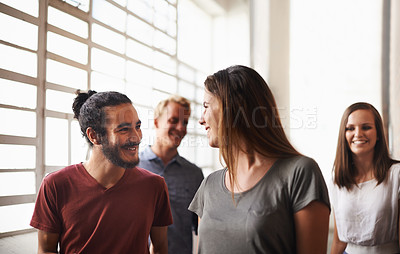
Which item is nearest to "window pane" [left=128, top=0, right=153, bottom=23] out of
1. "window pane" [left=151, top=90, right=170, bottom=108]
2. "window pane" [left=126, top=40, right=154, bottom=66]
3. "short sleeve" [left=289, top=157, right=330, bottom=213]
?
"window pane" [left=126, top=40, right=154, bottom=66]

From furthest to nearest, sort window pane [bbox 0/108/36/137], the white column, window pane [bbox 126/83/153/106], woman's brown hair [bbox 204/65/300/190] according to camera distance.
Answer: the white column
window pane [bbox 126/83/153/106]
window pane [bbox 0/108/36/137]
woman's brown hair [bbox 204/65/300/190]

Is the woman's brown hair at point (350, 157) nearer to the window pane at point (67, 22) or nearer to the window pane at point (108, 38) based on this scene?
the window pane at point (108, 38)

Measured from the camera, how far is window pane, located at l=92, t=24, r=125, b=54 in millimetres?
1360

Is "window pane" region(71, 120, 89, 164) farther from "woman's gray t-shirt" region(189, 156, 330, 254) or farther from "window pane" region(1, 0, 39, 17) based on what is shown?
"woman's gray t-shirt" region(189, 156, 330, 254)

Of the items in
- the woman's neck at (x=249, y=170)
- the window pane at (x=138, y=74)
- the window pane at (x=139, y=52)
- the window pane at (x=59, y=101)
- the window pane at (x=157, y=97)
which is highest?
the window pane at (x=139, y=52)

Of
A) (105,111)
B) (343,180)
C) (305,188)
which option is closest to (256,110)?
(305,188)

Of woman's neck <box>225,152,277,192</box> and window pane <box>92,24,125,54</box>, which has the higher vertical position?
window pane <box>92,24,125,54</box>

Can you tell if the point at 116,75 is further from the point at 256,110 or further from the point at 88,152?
the point at 256,110

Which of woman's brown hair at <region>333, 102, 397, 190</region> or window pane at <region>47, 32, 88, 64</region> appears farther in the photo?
woman's brown hair at <region>333, 102, 397, 190</region>

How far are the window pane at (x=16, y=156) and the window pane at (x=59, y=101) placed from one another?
0.53 feet

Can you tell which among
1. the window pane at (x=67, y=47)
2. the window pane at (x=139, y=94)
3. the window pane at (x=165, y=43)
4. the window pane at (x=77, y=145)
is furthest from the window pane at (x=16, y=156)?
the window pane at (x=165, y=43)

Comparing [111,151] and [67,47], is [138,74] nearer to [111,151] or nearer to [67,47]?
[67,47]

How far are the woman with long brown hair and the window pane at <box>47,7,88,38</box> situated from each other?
572mm

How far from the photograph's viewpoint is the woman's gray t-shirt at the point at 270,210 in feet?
3.01
